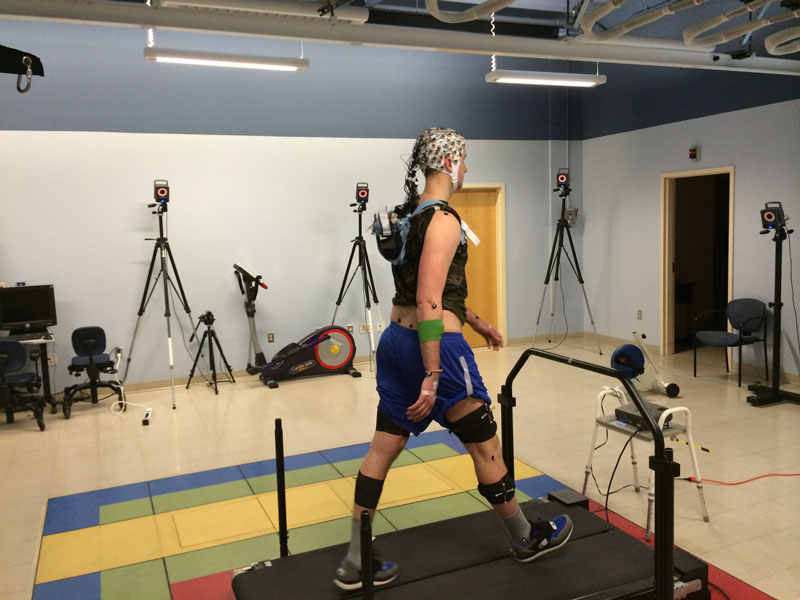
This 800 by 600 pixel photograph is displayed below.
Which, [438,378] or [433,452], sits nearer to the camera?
[438,378]

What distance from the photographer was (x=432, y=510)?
12.5 ft

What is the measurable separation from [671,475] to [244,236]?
5679 mm

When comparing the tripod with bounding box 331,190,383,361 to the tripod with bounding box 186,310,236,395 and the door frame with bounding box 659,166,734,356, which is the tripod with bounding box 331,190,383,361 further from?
the door frame with bounding box 659,166,734,356

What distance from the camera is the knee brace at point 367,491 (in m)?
2.62

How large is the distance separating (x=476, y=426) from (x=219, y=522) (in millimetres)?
1854

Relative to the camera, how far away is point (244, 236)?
285 inches

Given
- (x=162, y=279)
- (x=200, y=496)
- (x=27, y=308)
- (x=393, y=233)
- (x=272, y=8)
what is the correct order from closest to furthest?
(x=393, y=233), (x=200, y=496), (x=272, y=8), (x=27, y=308), (x=162, y=279)

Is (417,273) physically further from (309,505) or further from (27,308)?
(27,308)

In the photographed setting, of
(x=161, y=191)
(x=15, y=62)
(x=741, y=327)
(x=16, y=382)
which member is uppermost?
(x=15, y=62)

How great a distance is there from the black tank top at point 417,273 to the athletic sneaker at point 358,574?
101 centimetres

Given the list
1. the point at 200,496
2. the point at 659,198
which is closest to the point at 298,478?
the point at 200,496

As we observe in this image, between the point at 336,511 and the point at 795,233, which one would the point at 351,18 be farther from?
the point at 795,233

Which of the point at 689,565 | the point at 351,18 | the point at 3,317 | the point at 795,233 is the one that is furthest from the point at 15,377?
the point at 795,233

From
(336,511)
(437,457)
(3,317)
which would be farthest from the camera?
(3,317)
